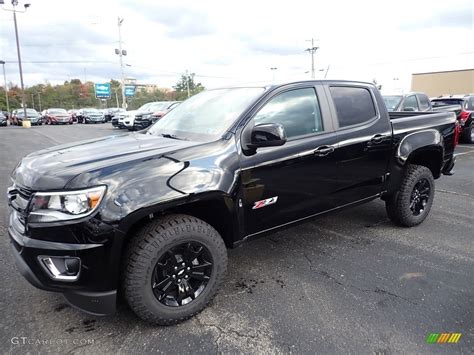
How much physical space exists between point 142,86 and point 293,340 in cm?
10312

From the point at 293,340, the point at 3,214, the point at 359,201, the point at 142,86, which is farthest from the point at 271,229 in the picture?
the point at 142,86

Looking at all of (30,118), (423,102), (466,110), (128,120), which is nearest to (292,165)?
(423,102)

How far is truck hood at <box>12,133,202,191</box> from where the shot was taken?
7.55ft

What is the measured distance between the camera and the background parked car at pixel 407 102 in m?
9.75

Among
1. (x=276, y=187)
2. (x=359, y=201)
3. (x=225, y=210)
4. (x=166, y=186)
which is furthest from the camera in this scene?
(x=359, y=201)

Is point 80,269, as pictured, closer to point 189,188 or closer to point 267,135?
point 189,188

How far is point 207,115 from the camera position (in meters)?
3.32

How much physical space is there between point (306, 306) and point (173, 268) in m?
1.08

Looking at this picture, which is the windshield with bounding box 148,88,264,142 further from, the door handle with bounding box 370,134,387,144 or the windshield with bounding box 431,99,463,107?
the windshield with bounding box 431,99,463,107

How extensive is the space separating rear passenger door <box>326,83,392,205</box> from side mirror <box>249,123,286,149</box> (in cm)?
97

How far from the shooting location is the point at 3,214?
4.89 meters

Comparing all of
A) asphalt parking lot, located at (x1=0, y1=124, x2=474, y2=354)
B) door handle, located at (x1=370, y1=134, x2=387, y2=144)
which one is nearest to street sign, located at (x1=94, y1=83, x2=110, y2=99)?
asphalt parking lot, located at (x1=0, y1=124, x2=474, y2=354)

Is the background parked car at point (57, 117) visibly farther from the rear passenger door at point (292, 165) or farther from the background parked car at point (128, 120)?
the rear passenger door at point (292, 165)

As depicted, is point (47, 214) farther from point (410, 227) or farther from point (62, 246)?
point (410, 227)
